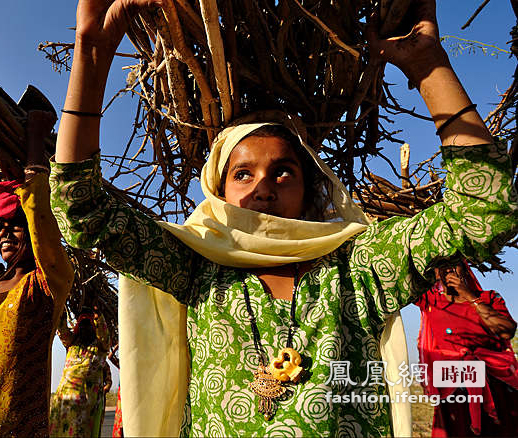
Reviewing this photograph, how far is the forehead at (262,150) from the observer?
1.43 metres

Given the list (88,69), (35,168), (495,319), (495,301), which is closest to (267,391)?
(88,69)

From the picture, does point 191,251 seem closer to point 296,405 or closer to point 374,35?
point 296,405

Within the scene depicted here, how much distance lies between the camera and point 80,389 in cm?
474

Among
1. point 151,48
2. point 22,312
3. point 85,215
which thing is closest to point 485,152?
point 85,215

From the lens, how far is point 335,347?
3.67ft

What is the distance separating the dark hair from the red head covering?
4.49ft

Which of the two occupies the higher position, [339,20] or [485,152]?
[339,20]

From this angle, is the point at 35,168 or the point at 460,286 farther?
the point at 460,286

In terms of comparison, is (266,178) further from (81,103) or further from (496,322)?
(496,322)

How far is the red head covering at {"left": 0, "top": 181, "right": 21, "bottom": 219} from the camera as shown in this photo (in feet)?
7.70

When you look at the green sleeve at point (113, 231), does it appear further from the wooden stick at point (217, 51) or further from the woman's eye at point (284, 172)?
the wooden stick at point (217, 51)

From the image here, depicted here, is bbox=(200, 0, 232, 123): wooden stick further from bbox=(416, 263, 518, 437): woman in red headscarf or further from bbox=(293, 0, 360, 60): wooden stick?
bbox=(416, 263, 518, 437): woman in red headscarf

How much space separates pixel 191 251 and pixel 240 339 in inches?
13.4

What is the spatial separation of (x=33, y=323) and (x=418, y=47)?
212 centimetres
